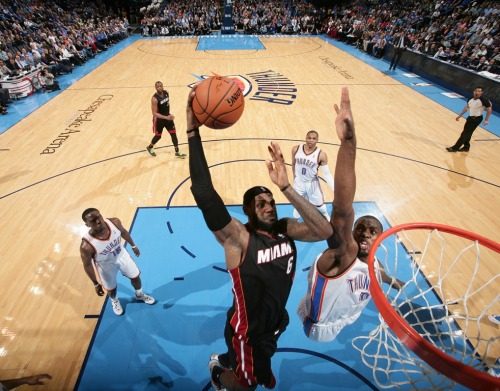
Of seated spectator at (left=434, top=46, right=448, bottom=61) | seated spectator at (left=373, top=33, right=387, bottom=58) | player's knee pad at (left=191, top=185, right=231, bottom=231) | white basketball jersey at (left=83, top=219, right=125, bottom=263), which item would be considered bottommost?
seated spectator at (left=373, top=33, right=387, bottom=58)

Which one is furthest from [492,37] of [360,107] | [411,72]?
[360,107]

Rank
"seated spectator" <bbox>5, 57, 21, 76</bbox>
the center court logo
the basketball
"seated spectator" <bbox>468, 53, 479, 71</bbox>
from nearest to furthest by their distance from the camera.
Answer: the basketball → "seated spectator" <bbox>5, 57, 21, 76</bbox> → the center court logo → "seated spectator" <bbox>468, 53, 479, 71</bbox>

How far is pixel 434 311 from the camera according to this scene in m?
4.10

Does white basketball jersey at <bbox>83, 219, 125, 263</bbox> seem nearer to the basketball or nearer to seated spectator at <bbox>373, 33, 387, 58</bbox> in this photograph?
the basketball

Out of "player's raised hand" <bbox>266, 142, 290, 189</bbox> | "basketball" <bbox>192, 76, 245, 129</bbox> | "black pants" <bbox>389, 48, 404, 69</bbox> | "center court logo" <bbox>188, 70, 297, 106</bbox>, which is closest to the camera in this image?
"player's raised hand" <bbox>266, 142, 290, 189</bbox>

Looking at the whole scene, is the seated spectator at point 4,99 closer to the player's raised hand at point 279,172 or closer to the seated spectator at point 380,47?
the player's raised hand at point 279,172

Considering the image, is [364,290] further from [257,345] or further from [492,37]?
[492,37]

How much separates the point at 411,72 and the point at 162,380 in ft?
54.0

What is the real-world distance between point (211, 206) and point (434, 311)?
148 inches

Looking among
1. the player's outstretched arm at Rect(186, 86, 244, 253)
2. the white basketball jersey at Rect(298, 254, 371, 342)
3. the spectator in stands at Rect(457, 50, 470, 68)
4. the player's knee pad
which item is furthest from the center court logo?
the player's knee pad

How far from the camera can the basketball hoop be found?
222cm

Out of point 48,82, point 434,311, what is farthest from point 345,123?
point 48,82

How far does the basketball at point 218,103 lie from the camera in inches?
98.2

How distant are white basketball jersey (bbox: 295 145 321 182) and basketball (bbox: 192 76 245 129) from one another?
84.4 inches
